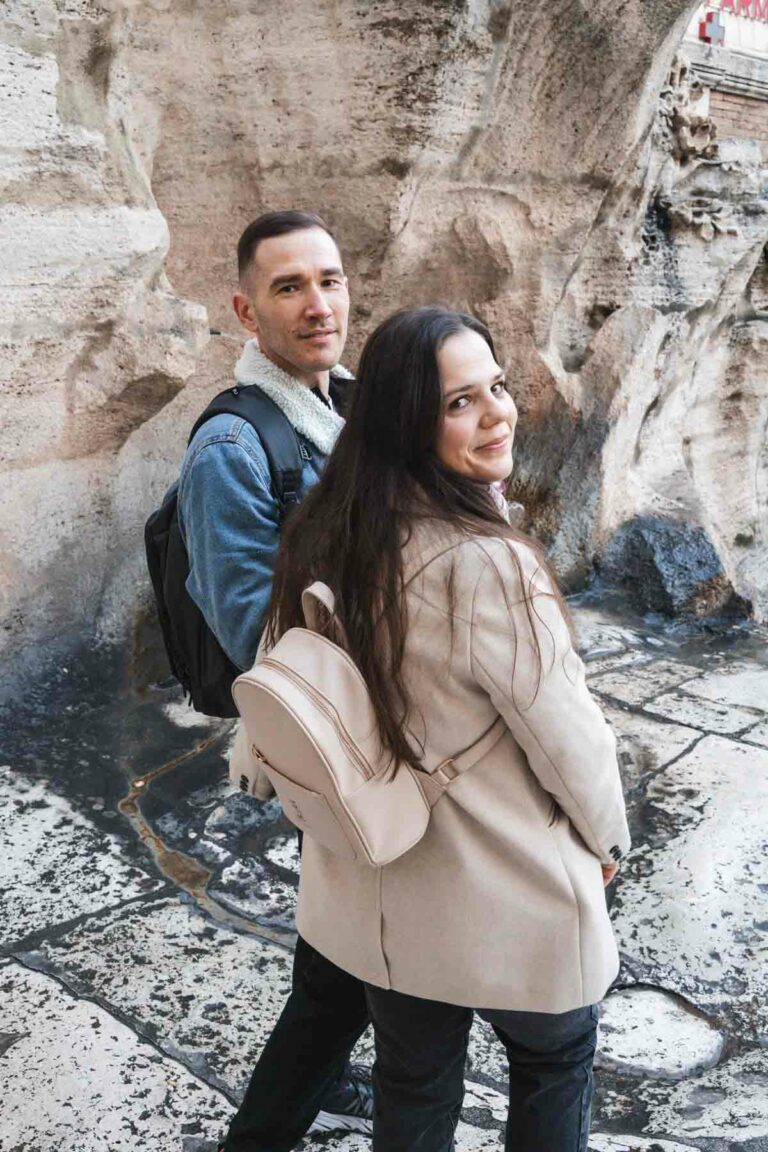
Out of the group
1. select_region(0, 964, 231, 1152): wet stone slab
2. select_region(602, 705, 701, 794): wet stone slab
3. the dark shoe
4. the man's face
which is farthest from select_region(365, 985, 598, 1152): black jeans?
select_region(602, 705, 701, 794): wet stone slab

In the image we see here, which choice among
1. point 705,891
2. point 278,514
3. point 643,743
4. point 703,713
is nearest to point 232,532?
point 278,514

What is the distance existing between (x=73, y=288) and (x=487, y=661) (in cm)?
223

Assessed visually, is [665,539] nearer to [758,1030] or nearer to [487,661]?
[758,1030]

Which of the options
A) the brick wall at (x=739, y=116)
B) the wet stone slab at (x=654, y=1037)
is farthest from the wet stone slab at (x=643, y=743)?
the brick wall at (x=739, y=116)

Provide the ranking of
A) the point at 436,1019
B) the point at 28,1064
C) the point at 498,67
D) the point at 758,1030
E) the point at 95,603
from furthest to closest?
the point at 498,67 → the point at 95,603 → the point at 758,1030 → the point at 28,1064 → the point at 436,1019

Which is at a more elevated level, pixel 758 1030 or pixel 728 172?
pixel 728 172

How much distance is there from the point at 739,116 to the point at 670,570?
5964mm

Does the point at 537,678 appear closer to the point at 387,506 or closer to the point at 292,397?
the point at 387,506

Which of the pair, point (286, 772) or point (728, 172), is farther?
point (728, 172)

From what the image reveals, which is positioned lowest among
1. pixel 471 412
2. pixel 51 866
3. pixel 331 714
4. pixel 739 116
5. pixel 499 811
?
pixel 51 866

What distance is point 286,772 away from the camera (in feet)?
4.08

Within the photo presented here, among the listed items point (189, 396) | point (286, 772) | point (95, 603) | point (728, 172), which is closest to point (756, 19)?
point (728, 172)

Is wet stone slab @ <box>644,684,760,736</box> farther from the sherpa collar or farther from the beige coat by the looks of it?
the beige coat

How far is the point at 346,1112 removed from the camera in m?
1.79
